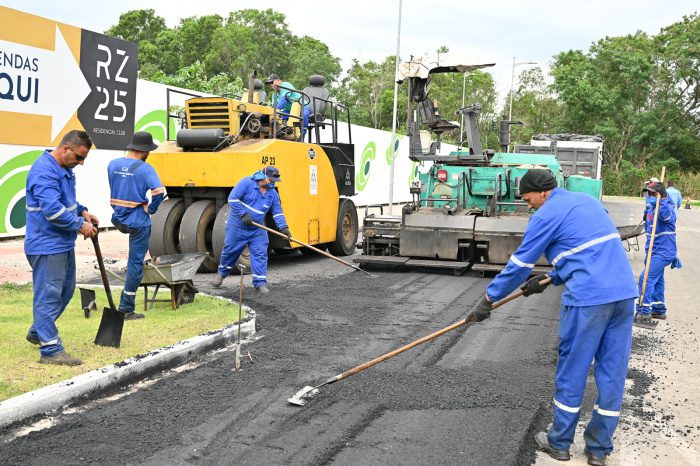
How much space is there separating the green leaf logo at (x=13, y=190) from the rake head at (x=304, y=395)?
9523mm

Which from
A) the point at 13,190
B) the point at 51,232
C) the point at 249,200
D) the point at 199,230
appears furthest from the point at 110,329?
the point at 13,190

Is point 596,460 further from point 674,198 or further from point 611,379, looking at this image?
point 674,198

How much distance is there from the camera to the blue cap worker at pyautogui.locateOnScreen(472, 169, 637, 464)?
13.5 ft

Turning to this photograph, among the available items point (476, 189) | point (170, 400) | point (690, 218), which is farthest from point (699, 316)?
point (690, 218)

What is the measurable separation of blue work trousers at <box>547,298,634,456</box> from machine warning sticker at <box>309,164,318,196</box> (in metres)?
8.08

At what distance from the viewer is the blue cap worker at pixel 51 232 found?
5.34 meters

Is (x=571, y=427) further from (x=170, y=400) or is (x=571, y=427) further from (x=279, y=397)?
(x=170, y=400)

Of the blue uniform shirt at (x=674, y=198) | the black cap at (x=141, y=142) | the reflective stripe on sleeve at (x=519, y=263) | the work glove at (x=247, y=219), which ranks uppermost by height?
the black cap at (x=141, y=142)

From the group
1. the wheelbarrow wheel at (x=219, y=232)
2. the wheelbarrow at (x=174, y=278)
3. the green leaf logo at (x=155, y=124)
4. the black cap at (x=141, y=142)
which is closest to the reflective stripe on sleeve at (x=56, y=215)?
the black cap at (x=141, y=142)

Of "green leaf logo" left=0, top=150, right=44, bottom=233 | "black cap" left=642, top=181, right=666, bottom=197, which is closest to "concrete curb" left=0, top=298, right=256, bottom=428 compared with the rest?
"black cap" left=642, top=181, right=666, bottom=197

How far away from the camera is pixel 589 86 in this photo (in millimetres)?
51188

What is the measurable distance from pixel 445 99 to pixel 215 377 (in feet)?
178

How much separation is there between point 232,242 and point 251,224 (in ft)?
1.44

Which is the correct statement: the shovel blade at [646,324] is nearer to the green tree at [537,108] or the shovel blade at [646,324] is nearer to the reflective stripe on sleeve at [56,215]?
the reflective stripe on sleeve at [56,215]
